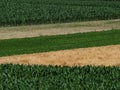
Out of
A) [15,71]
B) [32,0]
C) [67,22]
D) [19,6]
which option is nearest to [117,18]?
[67,22]

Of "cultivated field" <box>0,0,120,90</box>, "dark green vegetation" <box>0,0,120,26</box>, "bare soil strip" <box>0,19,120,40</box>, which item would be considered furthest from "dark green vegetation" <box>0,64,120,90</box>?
"dark green vegetation" <box>0,0,120,26</box>

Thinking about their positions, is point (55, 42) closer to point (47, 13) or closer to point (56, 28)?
point (56, 28)

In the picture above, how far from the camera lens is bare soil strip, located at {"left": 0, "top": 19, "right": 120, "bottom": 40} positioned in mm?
38406

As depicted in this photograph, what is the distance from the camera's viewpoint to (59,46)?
97.1ft

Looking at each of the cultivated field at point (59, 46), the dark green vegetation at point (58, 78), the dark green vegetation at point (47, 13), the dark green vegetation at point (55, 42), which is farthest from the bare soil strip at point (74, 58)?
the dark green vegetation at point (47, 13)

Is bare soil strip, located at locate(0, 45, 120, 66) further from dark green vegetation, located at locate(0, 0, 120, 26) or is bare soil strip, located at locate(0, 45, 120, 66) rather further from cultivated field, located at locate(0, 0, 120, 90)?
dark green vegetation, located at locate(0, 0, 120, 26)

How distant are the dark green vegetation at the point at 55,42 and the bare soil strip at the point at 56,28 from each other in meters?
3.91

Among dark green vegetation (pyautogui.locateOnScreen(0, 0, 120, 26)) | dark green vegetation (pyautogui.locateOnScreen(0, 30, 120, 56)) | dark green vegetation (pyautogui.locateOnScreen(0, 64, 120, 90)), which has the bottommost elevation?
dark green vegetation (pyautogui.locateOnScreen(0, 0, 120, 26))

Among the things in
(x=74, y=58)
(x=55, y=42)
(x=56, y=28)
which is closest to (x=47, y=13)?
(x=56, y=28)

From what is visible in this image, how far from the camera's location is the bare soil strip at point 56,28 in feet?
126

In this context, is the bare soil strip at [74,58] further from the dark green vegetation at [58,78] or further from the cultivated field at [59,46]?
the dark green vegetation at [58,78]

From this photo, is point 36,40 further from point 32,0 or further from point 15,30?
point 32,0

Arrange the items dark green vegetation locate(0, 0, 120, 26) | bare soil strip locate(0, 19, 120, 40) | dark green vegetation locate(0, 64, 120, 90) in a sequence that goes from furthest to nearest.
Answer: dark green vegetation locate(0, 0, 120, 26), bare soil strip locate(0, 19, 120, 40), dark green vegetation locate(0, 64, 120, 90)

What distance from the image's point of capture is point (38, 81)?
17188 millimetres
